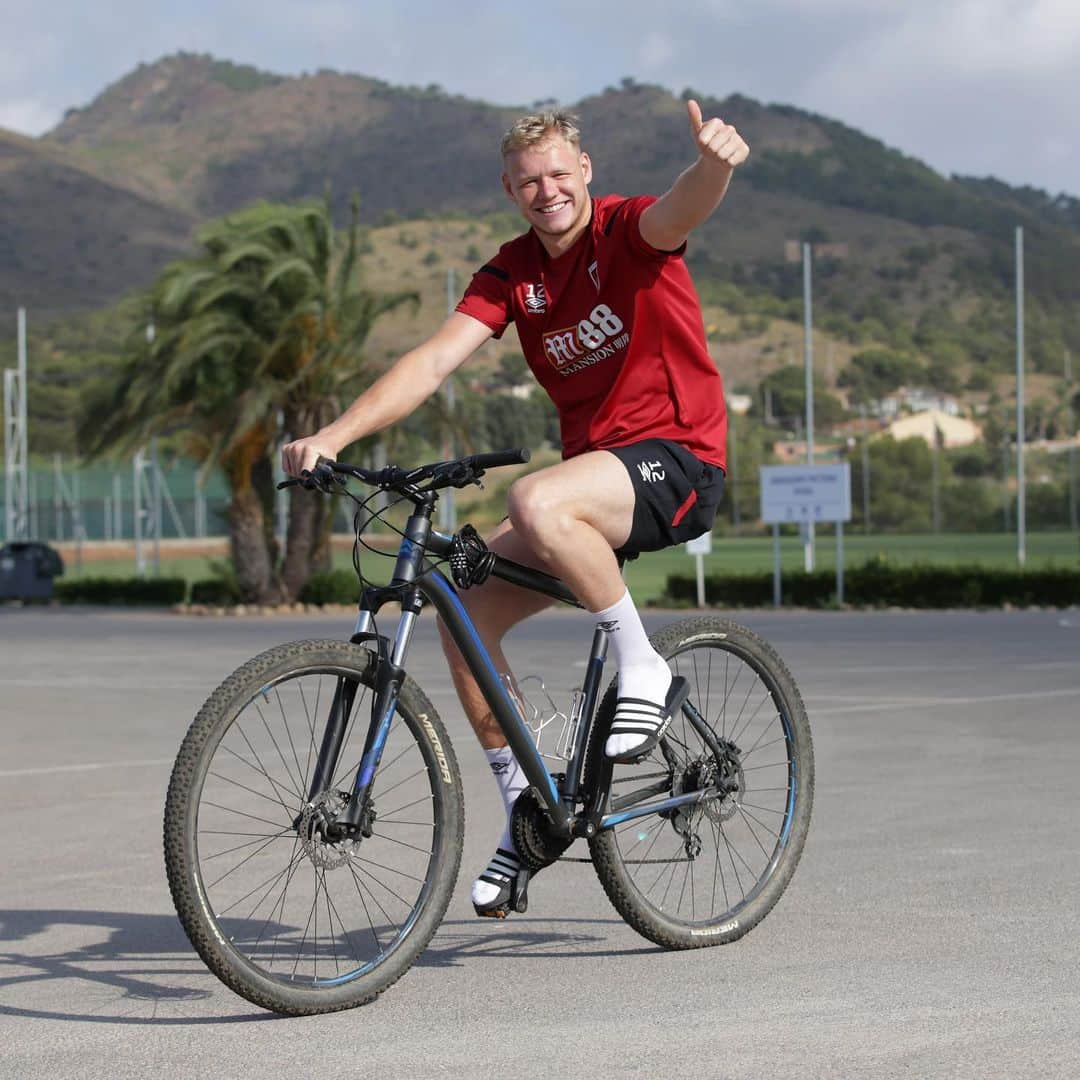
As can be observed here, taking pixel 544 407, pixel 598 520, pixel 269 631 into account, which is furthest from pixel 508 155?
pixel 544 407

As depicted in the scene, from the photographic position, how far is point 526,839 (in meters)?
4.97

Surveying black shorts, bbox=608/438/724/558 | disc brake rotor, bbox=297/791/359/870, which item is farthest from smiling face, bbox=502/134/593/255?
disc brake rotor, bbox=297/791/359/870

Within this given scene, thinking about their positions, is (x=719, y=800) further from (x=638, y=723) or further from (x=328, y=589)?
(x=328, y=589)

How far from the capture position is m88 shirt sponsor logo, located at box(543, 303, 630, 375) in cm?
499

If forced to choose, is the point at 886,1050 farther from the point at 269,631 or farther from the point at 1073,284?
the point at 1073,284

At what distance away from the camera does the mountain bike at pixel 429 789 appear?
4.48 m

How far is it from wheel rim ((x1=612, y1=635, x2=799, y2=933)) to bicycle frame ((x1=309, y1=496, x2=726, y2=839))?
11 centimetres

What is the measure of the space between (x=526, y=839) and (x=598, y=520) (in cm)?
81

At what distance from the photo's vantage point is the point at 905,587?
109ft

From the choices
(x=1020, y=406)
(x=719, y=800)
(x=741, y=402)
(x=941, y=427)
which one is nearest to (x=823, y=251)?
(x=741, y=402)

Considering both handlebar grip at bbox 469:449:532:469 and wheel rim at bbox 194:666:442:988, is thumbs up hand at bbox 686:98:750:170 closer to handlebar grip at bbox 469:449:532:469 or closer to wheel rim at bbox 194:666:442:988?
handlebar grip at bbox 469:449:532:469

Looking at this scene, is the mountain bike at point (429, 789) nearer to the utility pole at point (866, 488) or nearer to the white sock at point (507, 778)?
the white sock at point (507, 778)

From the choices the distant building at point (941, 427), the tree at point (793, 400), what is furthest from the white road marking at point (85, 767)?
the tree at point (793, 400)

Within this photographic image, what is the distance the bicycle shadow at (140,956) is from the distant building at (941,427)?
10248 cm
